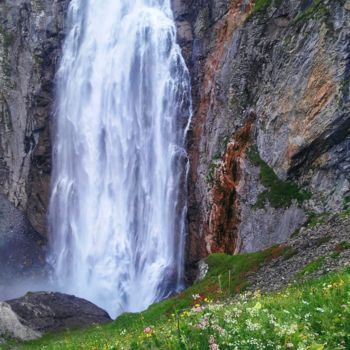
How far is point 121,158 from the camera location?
5353 cm

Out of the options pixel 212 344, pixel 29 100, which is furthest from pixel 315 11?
pixel 29 100

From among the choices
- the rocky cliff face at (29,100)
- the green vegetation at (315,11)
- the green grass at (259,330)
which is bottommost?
the rocky cliff face at (29,100)

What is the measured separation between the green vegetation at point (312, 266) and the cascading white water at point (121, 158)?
84.0ft

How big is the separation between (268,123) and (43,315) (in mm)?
22186

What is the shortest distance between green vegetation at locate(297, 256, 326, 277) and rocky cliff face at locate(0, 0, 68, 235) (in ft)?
143

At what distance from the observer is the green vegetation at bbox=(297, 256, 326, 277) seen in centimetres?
2067

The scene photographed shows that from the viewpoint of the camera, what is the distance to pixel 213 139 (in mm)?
46312

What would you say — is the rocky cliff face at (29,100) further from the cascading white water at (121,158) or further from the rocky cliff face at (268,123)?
the rocky cliff face at (268,123)

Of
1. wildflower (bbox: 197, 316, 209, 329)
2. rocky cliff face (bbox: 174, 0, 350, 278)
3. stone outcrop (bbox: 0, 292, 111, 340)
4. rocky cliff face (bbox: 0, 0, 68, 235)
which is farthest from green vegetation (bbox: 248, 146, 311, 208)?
rocky cliff face (bbox: 0, 0, 68, 235)

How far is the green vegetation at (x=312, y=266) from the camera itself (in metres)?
20.7

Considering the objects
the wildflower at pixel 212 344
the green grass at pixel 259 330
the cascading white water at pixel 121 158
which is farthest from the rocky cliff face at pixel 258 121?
the wildflower at pixel 212 344

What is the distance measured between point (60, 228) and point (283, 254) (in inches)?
1444

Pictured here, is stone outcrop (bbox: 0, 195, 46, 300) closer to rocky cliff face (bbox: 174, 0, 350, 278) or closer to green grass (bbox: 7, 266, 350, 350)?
rocky cliff face (bbox: 174, 0, 350, 278)

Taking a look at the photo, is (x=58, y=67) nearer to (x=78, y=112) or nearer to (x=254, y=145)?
(x=78, y=112)
